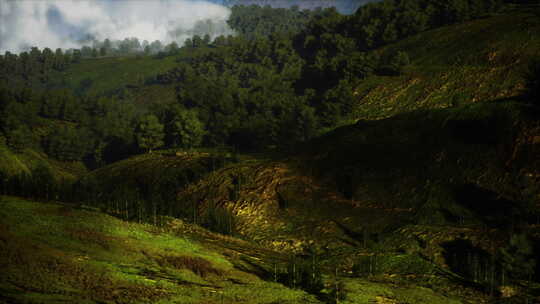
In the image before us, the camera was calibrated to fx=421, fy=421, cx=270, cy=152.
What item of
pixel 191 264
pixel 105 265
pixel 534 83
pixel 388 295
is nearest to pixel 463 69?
pixel 534 83

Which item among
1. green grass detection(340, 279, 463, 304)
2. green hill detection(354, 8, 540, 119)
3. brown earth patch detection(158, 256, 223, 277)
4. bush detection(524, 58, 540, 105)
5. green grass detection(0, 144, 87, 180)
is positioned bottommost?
green grass detection(340, 279, 463, 304)

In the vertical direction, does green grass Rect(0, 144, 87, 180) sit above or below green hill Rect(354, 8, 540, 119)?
below

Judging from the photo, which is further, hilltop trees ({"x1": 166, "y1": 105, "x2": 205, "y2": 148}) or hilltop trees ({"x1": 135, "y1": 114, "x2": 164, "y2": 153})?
hilltop trees ({"x1": 135, "y1": 114, "x2": 164, "y2": 153})

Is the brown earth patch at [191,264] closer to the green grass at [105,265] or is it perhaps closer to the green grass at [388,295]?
the green grass at [105,265]

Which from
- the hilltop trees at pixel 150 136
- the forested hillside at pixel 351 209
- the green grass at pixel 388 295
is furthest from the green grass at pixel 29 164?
the green grass at pixel 388 295

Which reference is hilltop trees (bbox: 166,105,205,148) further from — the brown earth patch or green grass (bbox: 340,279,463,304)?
green grass (bbox: 340,279,463,304)

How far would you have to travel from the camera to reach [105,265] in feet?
109

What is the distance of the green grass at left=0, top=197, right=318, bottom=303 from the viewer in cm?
2775

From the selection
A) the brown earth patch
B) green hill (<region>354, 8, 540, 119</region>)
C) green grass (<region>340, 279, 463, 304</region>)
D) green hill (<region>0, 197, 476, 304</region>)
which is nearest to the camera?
green hill (<region>0, 197, 476, 304</region>)

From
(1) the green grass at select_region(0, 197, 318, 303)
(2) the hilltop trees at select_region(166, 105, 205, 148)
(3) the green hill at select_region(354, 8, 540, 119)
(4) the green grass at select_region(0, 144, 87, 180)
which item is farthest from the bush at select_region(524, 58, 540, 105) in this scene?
(2) the hilltop trees at select_region(166, 105, 205, 148)

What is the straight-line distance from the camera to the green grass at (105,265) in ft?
91.0

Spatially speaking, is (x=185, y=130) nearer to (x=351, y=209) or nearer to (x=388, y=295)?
(x=351, y=209)

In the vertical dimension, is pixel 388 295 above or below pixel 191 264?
below

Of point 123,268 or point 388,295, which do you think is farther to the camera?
point 388,295
